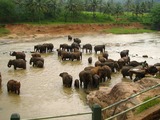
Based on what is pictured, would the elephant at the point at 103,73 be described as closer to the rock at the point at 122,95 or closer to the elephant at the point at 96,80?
the elephant at the point at 96,80

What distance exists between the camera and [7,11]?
55.9 metres

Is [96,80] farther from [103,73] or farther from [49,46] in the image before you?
[49,46]

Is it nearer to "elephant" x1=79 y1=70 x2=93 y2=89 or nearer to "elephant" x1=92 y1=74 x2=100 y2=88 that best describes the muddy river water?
"elephant" x1=79 y1=70 x2=93 y2=89

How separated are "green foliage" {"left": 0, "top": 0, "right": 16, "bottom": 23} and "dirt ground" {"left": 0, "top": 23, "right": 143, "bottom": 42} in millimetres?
2723

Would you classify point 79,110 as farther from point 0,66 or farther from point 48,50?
point 48,50

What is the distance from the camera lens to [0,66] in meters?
25.7

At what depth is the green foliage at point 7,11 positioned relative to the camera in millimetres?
55562

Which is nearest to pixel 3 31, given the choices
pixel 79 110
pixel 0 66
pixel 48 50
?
pixel 48 50

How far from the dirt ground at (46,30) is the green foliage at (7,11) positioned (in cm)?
272

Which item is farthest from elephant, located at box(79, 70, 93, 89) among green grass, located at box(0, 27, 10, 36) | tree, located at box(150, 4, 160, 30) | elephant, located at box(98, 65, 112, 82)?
tree, located at box(150, 4, 160, 30)

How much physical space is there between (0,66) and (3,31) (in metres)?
26.0

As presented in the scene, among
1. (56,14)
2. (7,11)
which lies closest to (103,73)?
(7,11)

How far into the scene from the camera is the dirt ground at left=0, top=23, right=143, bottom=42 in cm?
4988

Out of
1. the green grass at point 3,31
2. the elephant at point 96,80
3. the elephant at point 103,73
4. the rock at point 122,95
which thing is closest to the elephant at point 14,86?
the rock at point 122,95
